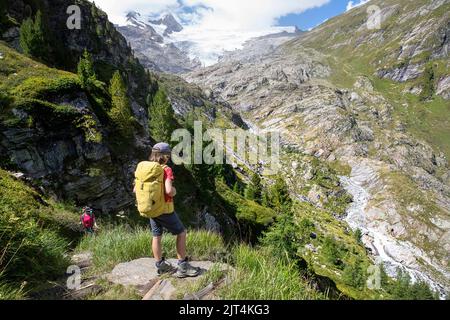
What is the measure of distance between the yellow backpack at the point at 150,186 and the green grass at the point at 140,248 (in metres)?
1.82

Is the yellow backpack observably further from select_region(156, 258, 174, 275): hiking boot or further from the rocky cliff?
the rocky cliff

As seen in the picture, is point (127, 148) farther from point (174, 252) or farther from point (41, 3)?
point (41, 3)

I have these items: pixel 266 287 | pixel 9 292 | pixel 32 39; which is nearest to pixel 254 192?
pixel 32 39

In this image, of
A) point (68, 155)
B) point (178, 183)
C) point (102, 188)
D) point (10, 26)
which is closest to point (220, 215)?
point (178, 183)

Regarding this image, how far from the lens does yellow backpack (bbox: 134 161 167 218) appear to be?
7.11 metres

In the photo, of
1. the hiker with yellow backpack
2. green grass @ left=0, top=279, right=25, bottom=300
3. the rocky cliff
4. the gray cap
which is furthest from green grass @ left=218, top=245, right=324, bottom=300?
Answer: the rocky cliff

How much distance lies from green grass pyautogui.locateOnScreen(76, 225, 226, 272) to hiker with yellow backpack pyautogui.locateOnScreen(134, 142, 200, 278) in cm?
120

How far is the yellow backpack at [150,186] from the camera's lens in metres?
7.11

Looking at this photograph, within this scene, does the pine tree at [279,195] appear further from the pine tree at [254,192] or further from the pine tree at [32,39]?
the pine tree at [32,39]

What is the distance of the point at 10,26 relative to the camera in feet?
144

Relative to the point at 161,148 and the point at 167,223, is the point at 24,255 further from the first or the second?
the point at 161,148

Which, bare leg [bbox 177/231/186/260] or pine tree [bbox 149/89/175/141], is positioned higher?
pine tree [bbox 149/89/175/141]

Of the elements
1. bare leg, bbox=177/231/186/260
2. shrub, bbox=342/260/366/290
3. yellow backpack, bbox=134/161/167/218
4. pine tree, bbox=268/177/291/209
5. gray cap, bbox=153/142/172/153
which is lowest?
shrub, bbox=342/260/366/290
